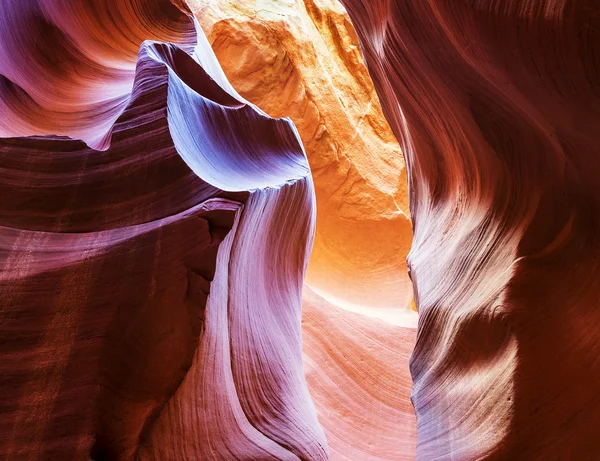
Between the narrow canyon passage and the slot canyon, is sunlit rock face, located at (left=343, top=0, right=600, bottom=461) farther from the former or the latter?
the narrow canyon passage

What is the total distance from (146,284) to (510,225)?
161cm

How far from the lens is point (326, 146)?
24.3 feet

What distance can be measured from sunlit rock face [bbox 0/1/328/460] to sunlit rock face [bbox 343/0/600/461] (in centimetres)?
81

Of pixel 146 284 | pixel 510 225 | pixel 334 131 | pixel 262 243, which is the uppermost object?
pixel 510 225

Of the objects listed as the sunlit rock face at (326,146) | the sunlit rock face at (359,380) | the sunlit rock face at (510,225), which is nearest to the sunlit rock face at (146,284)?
the sunlit rock face at (510,225)

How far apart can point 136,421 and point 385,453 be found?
2728 mm

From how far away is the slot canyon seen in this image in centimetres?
212

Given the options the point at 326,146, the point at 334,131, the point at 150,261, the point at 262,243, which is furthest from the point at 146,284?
the point at 334,131

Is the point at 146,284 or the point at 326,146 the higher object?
the point at 326,146

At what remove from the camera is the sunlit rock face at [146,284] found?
212cm

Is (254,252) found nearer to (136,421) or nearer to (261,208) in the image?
(261,208)

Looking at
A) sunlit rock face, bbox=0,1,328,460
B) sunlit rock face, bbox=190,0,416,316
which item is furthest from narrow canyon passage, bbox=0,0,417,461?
sunlit rock face, bbox=190,0,416,316

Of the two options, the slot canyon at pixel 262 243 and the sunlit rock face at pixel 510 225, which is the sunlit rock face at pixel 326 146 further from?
the sunlit rock face at pixel 510 225

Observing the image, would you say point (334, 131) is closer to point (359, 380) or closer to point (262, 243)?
point (359, 380)
